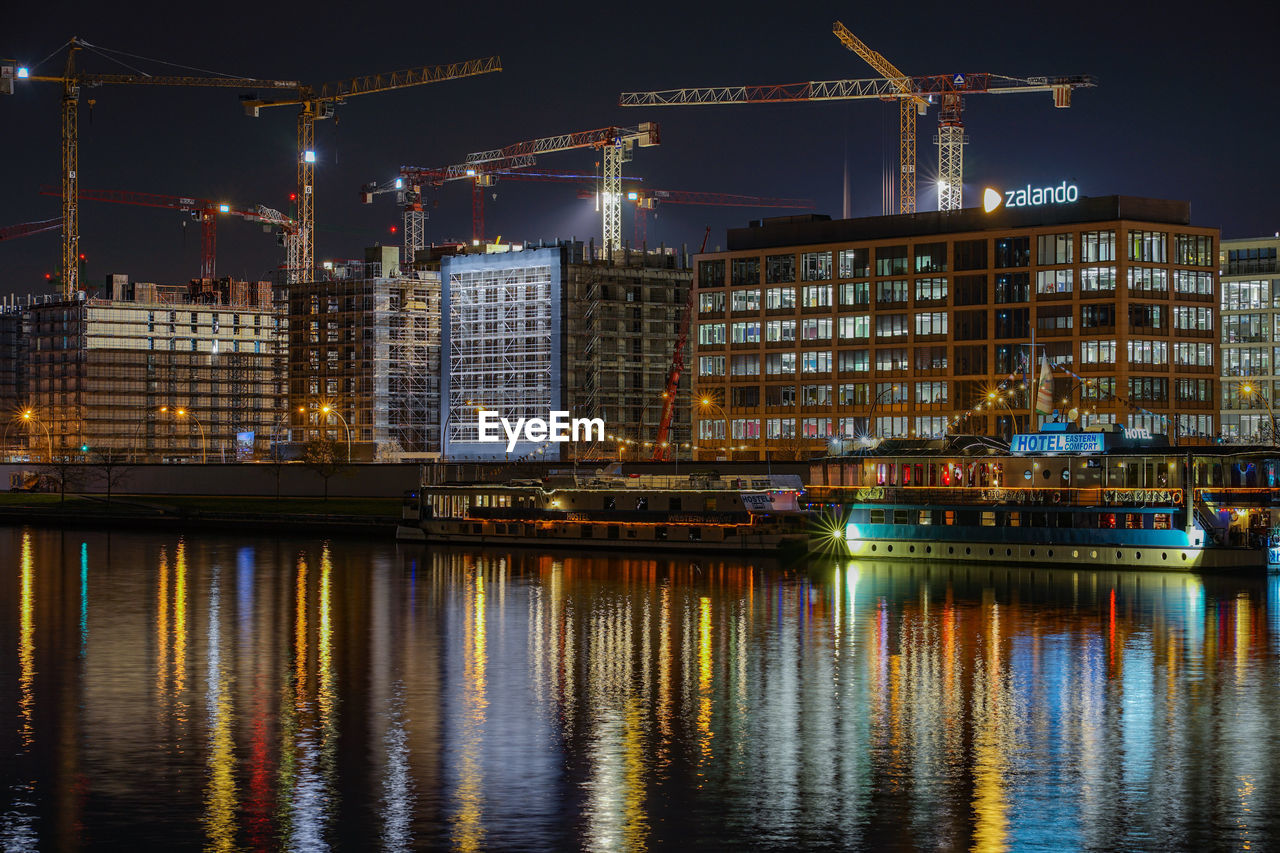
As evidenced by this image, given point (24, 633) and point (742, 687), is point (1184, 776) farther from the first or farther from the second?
point (24, 633)

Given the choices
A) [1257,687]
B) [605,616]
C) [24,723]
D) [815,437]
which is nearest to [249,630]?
[605,616]

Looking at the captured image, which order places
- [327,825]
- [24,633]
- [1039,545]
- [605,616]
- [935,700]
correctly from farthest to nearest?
1. [1039,545]
2. [605,616]
3. [24,633]
4. [935,700]
5. [327,825]

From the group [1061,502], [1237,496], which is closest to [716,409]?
[1061,502]

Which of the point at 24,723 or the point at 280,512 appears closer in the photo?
the point at 24,723

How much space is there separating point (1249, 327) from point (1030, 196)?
46.9m

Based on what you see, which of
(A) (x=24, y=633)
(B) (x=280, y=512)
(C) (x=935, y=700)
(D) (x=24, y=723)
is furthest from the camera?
(B) (x=280, y=512)

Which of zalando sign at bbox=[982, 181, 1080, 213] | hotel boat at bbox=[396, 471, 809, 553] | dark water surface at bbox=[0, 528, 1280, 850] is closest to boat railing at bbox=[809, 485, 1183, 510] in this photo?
hotel boat at bbox=[396, 471, 809, 553]

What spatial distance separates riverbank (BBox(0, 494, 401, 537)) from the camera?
14038 cm

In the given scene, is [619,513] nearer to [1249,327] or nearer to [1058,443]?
[1058,443]

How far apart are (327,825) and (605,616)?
129 feet

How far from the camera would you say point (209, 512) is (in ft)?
498

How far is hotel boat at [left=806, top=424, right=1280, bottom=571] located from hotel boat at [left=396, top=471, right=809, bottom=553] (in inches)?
157

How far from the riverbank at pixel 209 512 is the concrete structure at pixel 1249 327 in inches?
4164

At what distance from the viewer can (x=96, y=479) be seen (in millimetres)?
184875
